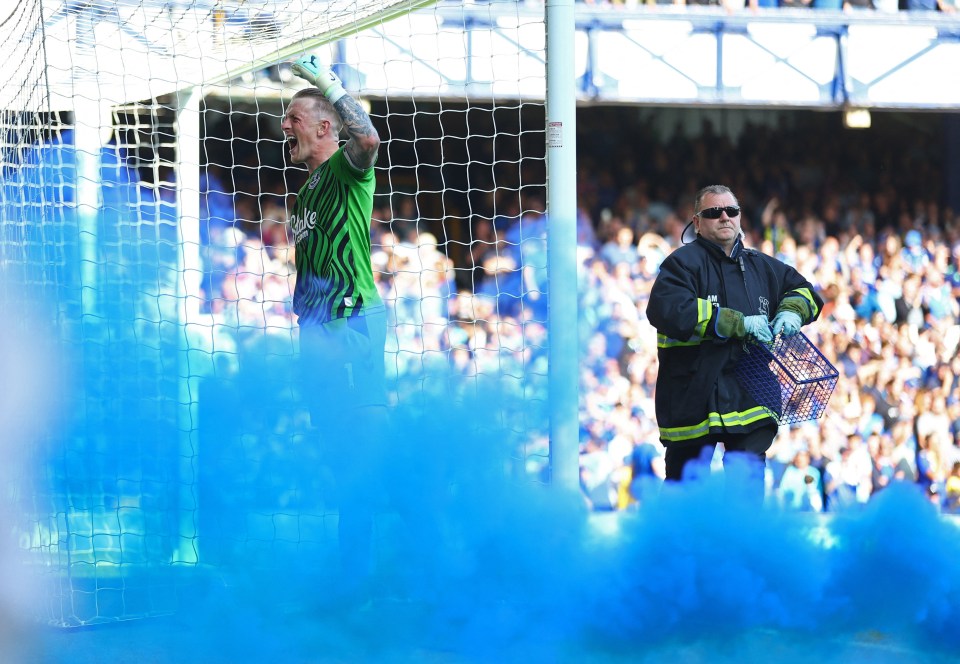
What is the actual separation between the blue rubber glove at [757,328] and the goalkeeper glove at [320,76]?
1.70m

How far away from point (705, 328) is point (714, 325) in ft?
0.12

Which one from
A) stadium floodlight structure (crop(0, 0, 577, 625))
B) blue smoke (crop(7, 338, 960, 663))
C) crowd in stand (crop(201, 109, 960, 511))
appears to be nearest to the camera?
blue smoke (crop(7, 338, 960, 663))

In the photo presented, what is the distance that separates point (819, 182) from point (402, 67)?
4.26 m

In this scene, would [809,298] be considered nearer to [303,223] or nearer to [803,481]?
[303,223]

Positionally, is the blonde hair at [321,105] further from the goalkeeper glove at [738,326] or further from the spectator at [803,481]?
the spectator at [803,481]

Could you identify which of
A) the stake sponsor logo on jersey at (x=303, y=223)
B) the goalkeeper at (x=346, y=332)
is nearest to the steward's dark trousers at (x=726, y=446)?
the goalkeeper at (x=346, y=332)

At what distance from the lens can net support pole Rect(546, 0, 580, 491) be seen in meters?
4.70

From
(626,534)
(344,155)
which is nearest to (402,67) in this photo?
(344,155)

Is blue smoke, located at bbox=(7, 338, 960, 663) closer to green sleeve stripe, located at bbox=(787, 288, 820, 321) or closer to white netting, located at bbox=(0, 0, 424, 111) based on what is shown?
green sleeve stripe, located at bbox=(787, 288, 820, 321)

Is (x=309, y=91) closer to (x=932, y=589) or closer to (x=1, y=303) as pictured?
(x=1, y=303)

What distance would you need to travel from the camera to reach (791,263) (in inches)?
368

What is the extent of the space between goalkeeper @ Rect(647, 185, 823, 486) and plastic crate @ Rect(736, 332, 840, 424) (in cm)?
4

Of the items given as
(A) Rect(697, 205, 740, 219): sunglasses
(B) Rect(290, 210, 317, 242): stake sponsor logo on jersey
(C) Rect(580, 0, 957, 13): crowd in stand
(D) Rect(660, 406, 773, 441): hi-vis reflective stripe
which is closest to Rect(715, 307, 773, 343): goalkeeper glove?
(D) Rect(660, 406, 773, 441): hi-vis reflective stripe

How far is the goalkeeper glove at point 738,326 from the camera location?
4609 millimetres
